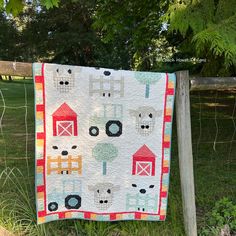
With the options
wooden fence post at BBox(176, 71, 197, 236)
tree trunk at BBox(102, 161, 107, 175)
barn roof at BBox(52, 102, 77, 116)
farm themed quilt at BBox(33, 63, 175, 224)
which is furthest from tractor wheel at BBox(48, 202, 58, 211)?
wooden fence post at BBox(176, 71, 197, 236)

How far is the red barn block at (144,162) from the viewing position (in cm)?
247

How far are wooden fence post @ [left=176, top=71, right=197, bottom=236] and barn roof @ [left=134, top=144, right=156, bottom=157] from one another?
0.25 m

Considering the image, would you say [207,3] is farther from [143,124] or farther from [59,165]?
[59,165]

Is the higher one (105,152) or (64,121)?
(64,121)

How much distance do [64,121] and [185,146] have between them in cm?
90

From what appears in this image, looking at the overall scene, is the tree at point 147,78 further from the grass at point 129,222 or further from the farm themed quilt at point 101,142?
the grass at point 129,222

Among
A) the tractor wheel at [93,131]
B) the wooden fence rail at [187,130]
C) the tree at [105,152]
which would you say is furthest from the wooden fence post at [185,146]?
the tractor wheel at [93,131]

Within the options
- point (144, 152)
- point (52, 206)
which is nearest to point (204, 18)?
point (144, 152)

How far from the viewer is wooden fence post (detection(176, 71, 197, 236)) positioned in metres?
2.49

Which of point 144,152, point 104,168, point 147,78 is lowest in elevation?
point 104,168

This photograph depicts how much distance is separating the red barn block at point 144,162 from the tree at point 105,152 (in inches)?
6.2

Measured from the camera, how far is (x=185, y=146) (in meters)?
2.55

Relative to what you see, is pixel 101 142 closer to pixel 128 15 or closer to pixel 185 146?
pixel 185 146

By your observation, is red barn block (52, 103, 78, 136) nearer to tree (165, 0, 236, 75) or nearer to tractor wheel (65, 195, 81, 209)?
tractor wheel (65, 195, 81, 209)
